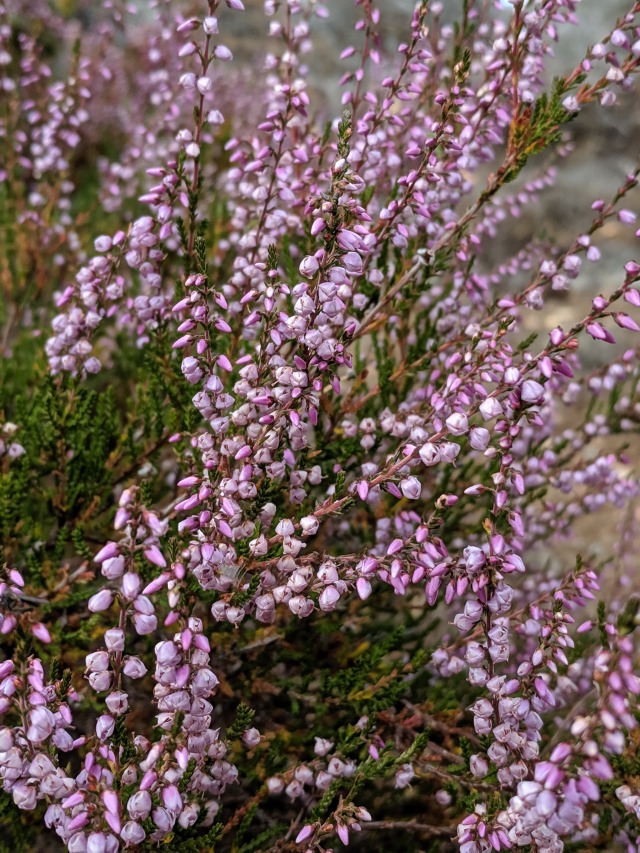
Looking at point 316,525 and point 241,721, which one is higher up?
point 316,525

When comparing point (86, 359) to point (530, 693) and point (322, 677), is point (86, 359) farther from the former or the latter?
point (530, 693)

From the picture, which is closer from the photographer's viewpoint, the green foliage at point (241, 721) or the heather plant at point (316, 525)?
the heather plant at point (316, 525)

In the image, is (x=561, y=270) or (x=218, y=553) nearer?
(x=218, y=553)

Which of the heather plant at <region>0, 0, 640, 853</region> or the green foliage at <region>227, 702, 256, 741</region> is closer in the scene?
the heather plant at <region>0, 0, 640, 853</region>

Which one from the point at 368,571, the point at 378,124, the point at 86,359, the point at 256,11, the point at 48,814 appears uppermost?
the point at 256,11

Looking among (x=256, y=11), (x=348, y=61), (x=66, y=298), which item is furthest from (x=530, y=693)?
(x=256, y=11)

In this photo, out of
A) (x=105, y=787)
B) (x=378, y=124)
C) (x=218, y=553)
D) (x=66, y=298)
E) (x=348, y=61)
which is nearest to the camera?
(x=105, y=787)

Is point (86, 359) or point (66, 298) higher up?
point (66, 298)

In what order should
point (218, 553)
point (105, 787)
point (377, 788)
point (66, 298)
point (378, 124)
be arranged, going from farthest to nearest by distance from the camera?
point (377, 788), point (378, 124), point (66, 298), point (218, 553), point (105, 787)
